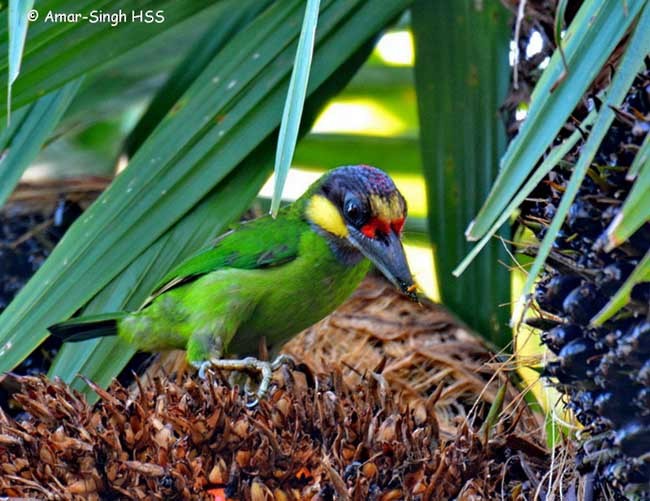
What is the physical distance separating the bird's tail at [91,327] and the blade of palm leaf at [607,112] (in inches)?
54.2

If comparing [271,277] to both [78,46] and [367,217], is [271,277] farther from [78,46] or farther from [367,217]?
[78,46]

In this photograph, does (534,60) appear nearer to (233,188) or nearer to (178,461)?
(233,188)

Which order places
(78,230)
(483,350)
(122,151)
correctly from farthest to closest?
(122,151) < (483,350) < (78,230)

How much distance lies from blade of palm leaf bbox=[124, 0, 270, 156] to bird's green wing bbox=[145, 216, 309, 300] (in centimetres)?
41

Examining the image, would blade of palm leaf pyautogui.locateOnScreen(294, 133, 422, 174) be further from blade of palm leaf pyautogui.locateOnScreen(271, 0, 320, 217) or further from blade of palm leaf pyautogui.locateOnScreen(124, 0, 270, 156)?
blade of palm leaf pyautogui.locateOnScreen(271, 0, 320, 217)

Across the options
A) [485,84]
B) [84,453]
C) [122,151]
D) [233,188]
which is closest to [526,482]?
[84,453]

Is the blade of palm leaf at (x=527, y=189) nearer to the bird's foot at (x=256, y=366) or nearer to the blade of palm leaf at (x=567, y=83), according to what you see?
the blade of palm leaf at (x=567, y=83)

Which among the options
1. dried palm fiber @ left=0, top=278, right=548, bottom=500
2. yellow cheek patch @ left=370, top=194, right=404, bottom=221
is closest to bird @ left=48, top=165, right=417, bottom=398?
yellow cheek patch @ left=370, top=194, right=404, bottom=221

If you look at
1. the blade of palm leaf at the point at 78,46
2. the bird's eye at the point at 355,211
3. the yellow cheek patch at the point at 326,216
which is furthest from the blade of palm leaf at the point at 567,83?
the yellow cheek patch at the point at 326,216

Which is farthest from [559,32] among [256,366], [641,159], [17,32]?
[256,366]

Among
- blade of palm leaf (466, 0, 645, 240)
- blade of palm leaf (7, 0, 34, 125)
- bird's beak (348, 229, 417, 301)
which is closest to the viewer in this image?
blade of palm leaf (466, 0, 645, 240)

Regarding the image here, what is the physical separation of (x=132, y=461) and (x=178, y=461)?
8cm

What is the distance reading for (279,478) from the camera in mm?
1799

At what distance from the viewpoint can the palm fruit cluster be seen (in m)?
1.54
